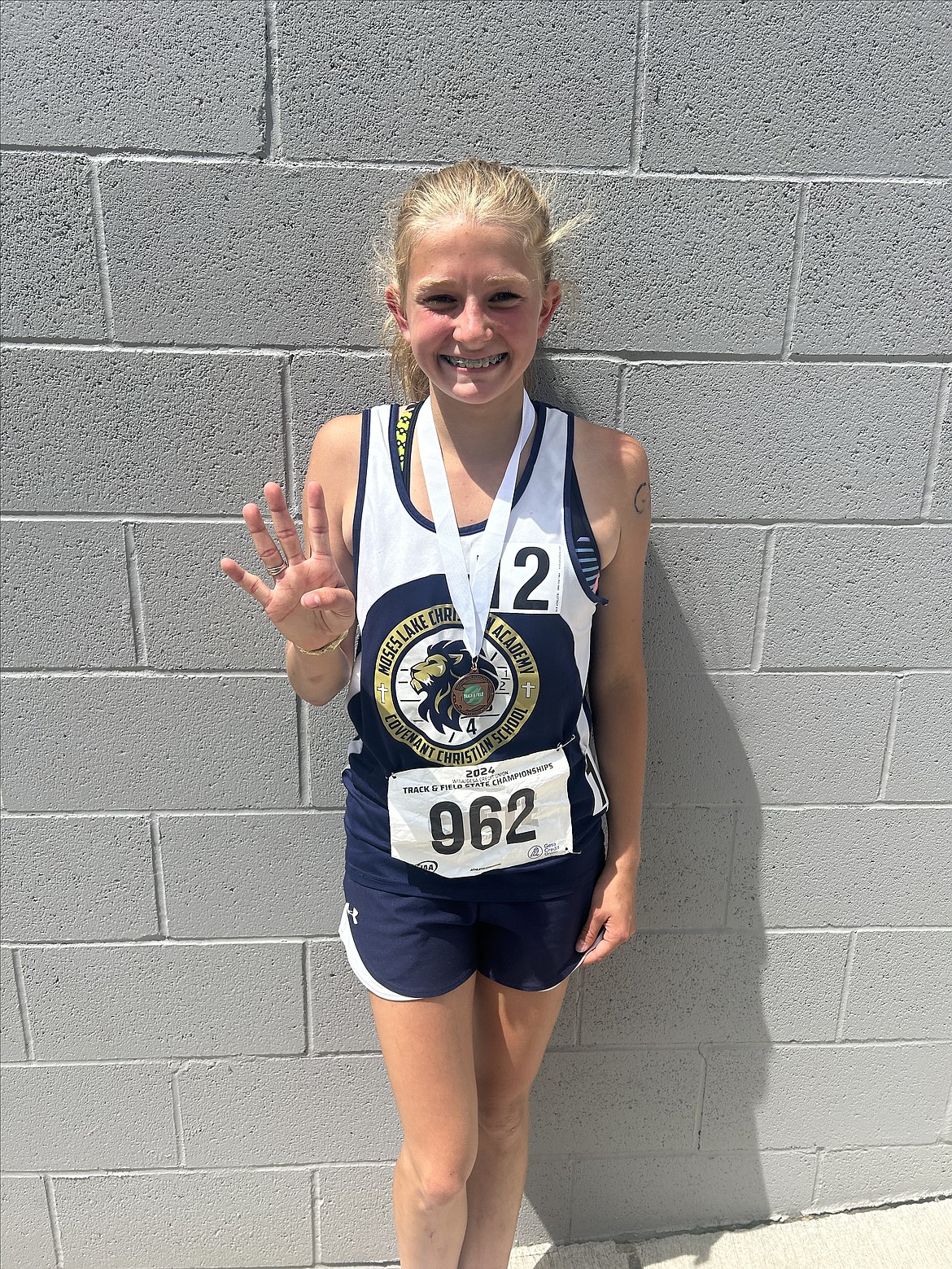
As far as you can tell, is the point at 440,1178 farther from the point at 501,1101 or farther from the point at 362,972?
the point at 362,972

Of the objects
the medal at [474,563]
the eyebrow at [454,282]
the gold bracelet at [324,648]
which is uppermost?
the eyebrow at [454,282]

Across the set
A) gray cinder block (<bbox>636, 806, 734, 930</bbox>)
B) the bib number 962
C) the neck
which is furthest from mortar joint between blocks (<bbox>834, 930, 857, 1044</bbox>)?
the neck

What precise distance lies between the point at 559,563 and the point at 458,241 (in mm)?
531

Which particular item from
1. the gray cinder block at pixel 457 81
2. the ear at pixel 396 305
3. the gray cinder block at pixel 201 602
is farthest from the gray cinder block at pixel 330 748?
the gray cinder block at pixel 457 81

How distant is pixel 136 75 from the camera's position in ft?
5.31

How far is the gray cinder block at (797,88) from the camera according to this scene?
5.45ft

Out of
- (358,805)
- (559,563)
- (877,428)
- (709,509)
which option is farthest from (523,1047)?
(877,428)

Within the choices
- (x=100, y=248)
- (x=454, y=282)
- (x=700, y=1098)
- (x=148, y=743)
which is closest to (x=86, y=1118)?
(x=148, y=743)

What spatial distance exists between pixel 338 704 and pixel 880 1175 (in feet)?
6.21

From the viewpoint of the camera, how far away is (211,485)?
1806 mm

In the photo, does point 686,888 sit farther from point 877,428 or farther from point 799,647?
point 877,428

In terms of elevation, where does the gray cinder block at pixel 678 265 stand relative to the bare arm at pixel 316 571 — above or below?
above

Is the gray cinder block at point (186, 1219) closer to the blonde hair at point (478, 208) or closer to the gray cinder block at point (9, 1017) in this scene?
the gray cinder block at point (9, 1017)

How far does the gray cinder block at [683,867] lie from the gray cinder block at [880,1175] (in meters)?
0.79
